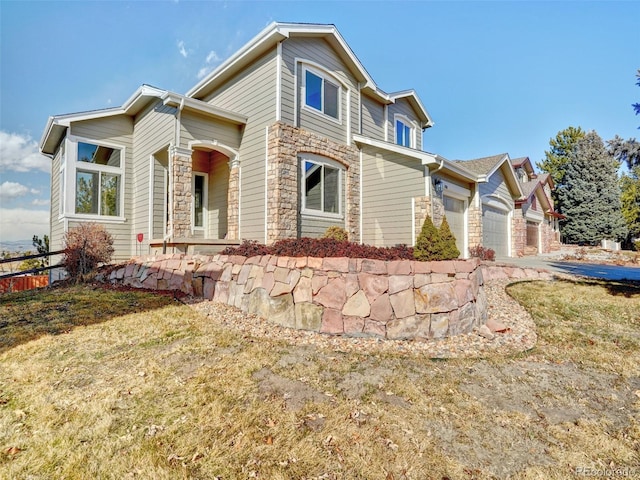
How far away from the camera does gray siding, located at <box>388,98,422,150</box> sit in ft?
43.2

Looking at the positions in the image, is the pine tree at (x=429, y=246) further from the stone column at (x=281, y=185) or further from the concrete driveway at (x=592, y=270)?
the concrete driveway at (x=592, y=270)

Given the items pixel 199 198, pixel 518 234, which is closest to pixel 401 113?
pixel 518 234

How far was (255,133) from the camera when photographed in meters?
9.38

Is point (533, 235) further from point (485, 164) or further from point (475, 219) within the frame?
point (475, 219)

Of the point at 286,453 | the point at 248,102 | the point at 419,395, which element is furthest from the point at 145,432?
the point at 248,102

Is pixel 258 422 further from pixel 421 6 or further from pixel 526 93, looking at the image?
pixel 526 93

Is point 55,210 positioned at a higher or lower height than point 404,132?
lower

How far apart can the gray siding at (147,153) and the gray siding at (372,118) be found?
6718 mm

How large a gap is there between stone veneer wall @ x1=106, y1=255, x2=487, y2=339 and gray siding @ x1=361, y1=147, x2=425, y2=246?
456 cm

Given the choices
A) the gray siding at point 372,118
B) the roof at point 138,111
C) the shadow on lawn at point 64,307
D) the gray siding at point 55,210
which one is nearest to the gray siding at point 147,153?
the roof at point 138,111

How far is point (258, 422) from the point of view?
2652mm

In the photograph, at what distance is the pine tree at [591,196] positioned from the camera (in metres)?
25.3

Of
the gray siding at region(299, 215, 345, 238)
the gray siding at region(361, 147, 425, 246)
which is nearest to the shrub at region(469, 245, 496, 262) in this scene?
the gray siding at region(361, 147, 425, 246)

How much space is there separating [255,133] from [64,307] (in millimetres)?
6456
